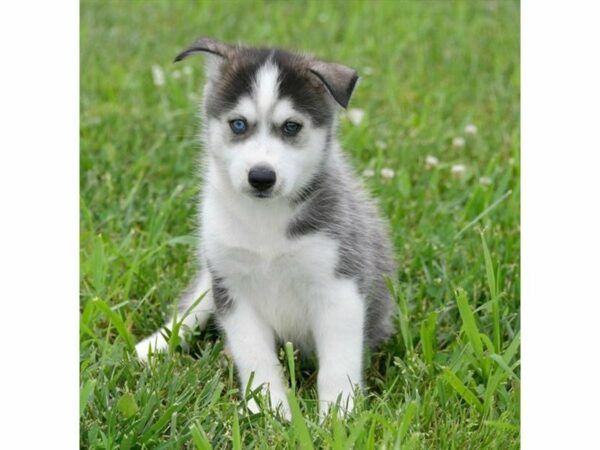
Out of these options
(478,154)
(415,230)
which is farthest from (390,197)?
(478,154)

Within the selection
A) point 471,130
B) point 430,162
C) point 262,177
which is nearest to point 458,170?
point 430,162

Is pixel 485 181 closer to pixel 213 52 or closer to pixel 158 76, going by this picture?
pixel 213 52

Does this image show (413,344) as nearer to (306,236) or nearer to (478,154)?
(306,236)

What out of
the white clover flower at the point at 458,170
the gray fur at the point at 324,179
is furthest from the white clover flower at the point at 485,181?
the gray fur at the point at 324,179

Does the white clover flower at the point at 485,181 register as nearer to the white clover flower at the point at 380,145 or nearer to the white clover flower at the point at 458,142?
the white clover flower at the point at 458,142

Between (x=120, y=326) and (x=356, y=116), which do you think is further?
(x=356, y=116)

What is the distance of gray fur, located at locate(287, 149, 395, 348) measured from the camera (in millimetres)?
4379

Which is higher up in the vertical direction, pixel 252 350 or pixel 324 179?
pixel 324 179

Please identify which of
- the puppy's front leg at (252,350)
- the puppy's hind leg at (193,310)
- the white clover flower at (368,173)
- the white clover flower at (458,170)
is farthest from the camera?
the white clover flower at (458,170)

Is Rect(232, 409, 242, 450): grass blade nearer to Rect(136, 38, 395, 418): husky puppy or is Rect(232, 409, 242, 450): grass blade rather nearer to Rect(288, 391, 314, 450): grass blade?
Rect(288, 391, 314, 450): grass blade

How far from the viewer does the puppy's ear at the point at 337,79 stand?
13.4ft

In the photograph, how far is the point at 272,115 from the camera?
4086mm

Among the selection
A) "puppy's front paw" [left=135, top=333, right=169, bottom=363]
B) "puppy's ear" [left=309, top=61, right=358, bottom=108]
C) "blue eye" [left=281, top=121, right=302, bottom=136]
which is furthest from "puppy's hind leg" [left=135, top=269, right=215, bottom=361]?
"puppy's ear" [left=309, top=61, right=358, bottom=108]

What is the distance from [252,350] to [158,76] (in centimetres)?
375
